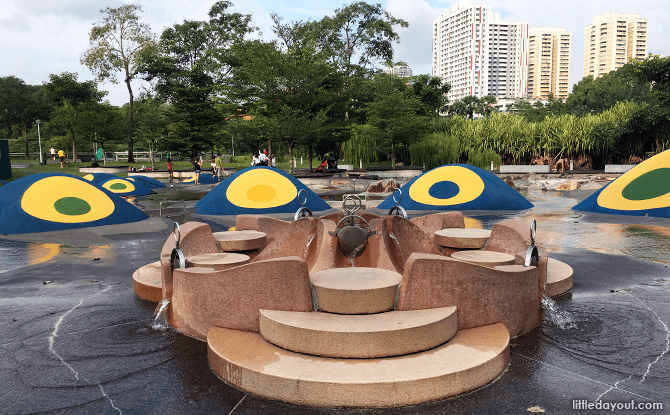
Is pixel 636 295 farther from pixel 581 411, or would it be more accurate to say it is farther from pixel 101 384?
pixel 101 384

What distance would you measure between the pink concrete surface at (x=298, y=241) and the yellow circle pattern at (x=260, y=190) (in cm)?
823

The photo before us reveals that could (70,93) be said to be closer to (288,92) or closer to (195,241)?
(288,92)

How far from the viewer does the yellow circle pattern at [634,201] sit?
1355 cm

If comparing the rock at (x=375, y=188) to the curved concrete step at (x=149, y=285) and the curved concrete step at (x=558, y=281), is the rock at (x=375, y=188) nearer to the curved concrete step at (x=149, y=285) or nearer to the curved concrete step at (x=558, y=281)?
the curved concrete step at (x=558, y=281)

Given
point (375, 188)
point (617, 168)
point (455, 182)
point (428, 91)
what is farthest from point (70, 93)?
point (617, 168)

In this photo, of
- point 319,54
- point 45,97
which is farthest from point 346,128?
point 45,97

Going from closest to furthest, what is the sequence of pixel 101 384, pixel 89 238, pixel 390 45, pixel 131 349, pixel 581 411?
1. pixel 581 411
2. pixel 101 384
3. pixel 131 349
4. pixel 89 238
5. pixel 390 45

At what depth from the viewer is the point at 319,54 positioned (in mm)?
30750

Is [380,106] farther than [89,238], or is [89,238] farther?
[380,106]

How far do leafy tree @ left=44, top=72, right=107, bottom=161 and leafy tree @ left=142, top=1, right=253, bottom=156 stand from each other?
5575mm

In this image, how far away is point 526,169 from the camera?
33.2 m

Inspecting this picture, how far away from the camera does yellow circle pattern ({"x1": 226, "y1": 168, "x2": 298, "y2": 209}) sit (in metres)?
15.7

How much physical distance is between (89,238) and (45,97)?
5789 centimetres

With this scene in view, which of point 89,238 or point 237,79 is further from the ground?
point 237,79
